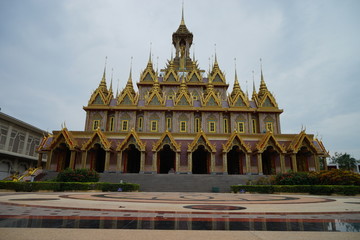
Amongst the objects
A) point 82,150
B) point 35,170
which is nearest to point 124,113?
point 82,150

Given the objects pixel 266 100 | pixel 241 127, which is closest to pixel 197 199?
pixel 241 127

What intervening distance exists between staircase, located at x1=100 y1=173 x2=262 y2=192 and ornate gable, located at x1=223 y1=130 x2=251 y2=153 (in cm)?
361

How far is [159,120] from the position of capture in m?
34.8

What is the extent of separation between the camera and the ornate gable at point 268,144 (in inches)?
1091

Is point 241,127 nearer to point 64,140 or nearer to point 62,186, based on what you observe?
point 64,140

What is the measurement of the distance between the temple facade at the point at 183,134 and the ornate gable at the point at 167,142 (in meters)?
0.12

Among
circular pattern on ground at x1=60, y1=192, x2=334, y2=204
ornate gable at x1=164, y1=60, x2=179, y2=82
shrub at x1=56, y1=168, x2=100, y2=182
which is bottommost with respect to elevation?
circular pattern on ground at x1=60, y1=192, x2=334, y2=204

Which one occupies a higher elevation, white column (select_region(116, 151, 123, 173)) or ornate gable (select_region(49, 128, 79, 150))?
ornate gable (select_region(49, 128, 79, 150))

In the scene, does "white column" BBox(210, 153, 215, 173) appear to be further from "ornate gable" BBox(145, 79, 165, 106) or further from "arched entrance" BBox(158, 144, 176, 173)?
"ornate gable" BBox(145, 79, 165, 106)

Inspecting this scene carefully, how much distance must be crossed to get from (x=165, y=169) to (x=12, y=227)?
97.5 feet

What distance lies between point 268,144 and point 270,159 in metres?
3.23

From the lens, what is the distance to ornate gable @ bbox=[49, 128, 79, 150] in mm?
27656

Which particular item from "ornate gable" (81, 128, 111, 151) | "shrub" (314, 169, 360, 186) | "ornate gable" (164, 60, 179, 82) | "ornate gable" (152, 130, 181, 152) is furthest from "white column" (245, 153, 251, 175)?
"ornate gable" (164, 60, 179, 82)

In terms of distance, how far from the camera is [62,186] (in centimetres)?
1892
